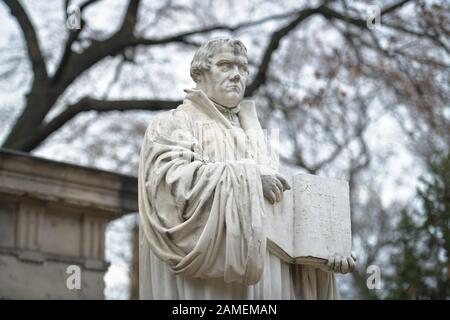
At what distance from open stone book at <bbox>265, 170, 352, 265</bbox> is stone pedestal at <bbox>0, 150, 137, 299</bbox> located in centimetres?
582

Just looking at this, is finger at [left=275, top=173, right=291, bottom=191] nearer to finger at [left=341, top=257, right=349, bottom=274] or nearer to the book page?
the book page

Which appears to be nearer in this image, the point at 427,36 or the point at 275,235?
the point at 275,235

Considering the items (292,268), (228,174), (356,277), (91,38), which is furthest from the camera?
(356,277)

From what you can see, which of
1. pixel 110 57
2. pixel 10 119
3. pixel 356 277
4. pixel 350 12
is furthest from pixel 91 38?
pixel 356 277

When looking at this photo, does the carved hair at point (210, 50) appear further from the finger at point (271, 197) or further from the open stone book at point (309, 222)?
the finger at point (271, 197)

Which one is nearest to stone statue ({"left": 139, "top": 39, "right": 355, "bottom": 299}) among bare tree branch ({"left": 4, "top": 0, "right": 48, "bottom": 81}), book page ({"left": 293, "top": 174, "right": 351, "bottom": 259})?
book page ({"left": 293, "top": 174, "right": 351, "bottom": 259})

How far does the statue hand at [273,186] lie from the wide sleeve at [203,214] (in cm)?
14

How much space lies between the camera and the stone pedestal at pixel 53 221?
13.7 m

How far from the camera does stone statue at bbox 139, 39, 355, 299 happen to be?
25.6ft

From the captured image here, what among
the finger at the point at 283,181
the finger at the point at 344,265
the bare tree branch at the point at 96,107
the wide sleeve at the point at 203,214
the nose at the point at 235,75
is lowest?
the finger at the point at 344,265

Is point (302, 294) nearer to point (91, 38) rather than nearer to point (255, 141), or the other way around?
point (255, 141)

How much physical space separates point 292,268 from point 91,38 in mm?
12948

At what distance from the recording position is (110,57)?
21.3 m

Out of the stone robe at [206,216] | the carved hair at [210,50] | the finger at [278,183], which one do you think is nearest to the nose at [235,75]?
the carved hair at [210,50]
